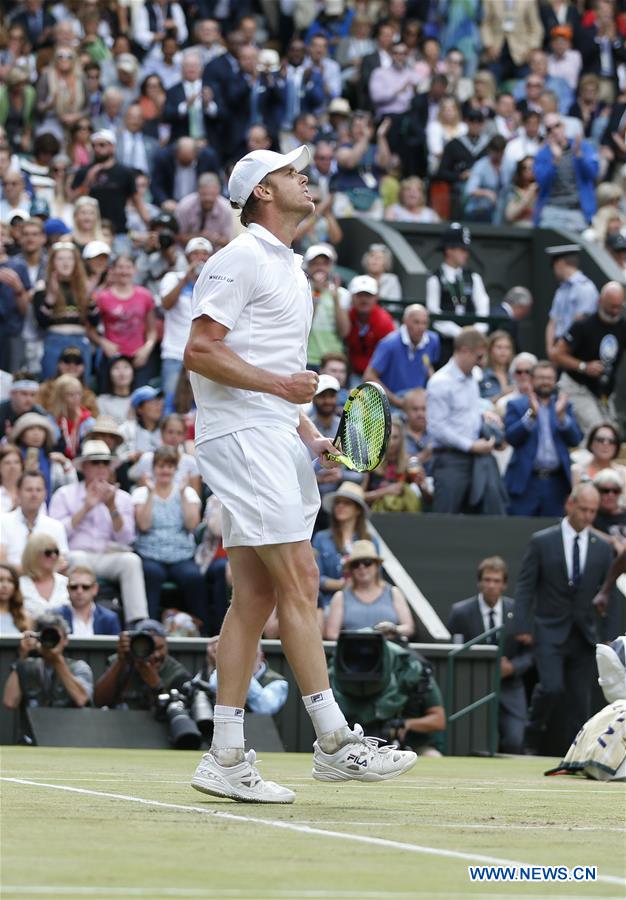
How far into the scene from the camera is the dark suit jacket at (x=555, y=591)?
14812mm

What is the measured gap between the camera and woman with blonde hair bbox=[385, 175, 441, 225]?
896 inches

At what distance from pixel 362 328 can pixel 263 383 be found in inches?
480

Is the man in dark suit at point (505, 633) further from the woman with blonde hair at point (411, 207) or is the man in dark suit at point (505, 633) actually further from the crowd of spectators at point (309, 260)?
the woman with blonde hair at point (411, 207)

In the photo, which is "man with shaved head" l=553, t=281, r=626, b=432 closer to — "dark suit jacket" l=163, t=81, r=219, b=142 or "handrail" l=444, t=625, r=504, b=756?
"handrail" l=444, t=625, r=504, b=756

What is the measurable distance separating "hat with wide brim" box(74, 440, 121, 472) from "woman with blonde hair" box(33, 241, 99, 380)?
2125mm

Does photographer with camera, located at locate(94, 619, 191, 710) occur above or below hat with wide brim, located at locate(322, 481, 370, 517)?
below

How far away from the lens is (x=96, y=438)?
15.8 metres

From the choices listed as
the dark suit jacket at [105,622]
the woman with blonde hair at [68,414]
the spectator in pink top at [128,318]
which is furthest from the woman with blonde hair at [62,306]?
the dark suit jacket at [105,622]

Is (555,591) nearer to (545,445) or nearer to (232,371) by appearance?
(545,445)

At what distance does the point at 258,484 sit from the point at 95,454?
28.2ft

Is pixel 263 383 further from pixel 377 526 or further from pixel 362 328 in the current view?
pixel 362 328

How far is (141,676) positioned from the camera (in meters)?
13.3

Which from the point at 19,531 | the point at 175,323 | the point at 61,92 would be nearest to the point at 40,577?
the point at 19,531

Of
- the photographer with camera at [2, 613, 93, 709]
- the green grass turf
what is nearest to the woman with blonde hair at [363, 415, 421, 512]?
the photographer with camera at [2, 613, 93, 709]
